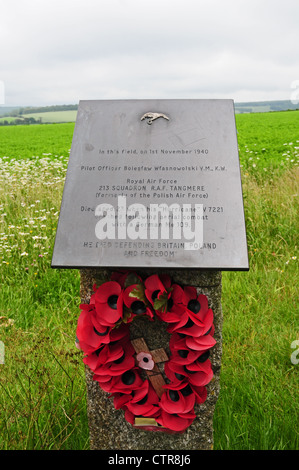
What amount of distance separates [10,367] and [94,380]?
100 cm

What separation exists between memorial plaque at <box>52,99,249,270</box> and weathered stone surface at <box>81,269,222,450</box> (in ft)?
0.58

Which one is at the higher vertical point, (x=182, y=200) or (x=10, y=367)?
(x=182, y=200)

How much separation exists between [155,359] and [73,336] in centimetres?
140

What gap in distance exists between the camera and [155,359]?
2.20 metres

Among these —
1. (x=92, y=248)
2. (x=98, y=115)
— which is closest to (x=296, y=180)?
(x=98, y=115)

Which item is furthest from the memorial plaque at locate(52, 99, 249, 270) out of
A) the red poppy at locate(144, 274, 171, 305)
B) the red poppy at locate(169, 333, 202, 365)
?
the red poppy at locate(169, 333, 202, 365)

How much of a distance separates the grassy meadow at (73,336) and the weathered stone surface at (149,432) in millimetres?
143

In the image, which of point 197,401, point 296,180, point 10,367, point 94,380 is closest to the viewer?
point 197,401

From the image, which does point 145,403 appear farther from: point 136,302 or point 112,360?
point 136,302

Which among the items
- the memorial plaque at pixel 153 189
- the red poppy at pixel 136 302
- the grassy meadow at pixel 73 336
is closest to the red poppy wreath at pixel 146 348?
the red poppy at pixel 136 302

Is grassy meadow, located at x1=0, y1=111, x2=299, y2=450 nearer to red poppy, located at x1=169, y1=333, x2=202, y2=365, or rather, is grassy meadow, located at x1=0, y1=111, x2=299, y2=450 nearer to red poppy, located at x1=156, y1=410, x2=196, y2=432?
red poppy, located at x1=156, y1=410, x2=196, y2=432

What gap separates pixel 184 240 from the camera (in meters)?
2.02
